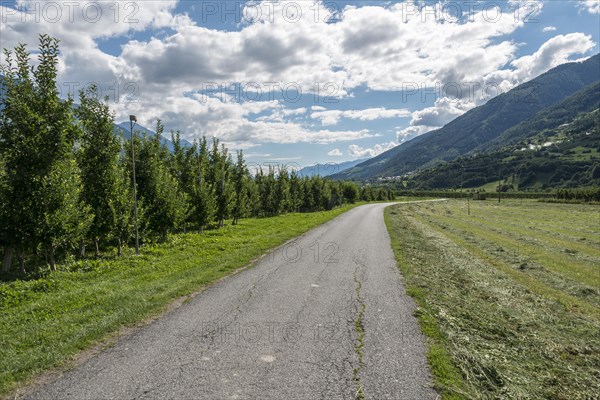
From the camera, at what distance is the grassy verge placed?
764 centimetres

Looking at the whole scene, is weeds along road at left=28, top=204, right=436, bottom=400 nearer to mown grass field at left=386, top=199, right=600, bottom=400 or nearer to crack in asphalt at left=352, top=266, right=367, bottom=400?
crack in asphalt at left=352, top=266, right=367, bottom=400

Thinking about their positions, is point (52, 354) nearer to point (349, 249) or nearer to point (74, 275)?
point (74, 275)

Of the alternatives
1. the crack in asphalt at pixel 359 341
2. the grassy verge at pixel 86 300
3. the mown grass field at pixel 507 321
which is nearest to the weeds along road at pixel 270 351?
the crack in asphalt at pixel 359 341

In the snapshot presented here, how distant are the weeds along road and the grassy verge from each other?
2.71 feet

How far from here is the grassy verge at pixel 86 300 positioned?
7.64m

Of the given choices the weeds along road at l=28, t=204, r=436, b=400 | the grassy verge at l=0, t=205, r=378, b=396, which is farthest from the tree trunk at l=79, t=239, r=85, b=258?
the weeds along road at l=28, t=204, r=436, b=400

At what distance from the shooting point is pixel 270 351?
7.87 meters

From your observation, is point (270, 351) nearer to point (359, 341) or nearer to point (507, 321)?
point (359, 341)

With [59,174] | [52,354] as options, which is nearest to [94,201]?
[59,174]

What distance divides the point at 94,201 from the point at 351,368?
17.6m

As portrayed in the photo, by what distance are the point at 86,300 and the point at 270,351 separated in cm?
738

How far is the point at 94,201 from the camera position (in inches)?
752

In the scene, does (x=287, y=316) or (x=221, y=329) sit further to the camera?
(x=287, y=316)

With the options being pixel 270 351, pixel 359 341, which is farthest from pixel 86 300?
pixel 359 341
